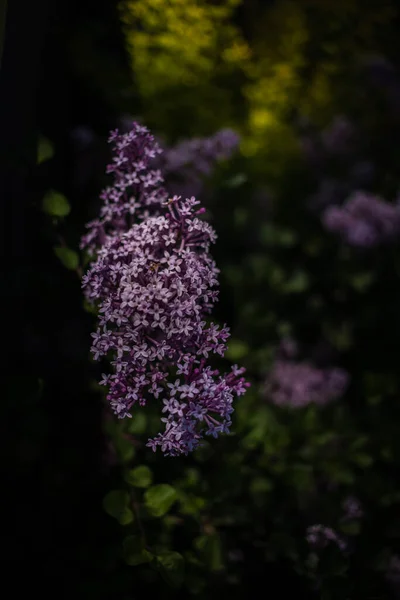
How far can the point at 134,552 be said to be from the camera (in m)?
0.89

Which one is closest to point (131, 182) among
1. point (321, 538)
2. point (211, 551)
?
point (211, 551)

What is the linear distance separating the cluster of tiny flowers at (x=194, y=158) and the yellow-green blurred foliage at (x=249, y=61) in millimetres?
407

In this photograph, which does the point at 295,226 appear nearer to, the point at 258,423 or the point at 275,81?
the point at 275,81

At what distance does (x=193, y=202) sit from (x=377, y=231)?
1.06 m

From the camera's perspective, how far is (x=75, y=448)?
4.35 feet

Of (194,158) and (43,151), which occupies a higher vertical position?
(194,158)

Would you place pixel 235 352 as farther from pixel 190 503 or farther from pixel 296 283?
pixel 296 283

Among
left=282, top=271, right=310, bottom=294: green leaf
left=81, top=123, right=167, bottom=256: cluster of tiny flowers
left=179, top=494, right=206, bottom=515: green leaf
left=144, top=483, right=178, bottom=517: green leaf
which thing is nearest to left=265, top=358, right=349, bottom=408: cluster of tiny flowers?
left=282, top=271, right=310, bottom=294: green leaf

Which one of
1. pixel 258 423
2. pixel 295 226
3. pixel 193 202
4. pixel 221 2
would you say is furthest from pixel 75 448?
pixel 221 2

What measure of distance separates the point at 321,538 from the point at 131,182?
30.8 inches

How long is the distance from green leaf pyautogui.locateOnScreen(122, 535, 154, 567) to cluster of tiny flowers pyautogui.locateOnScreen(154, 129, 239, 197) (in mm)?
823

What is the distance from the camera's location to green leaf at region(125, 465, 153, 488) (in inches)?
36.9

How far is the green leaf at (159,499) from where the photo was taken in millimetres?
922

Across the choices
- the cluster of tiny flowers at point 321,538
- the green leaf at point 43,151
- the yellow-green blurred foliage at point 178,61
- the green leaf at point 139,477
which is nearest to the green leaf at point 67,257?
the green leaf at point 43,151
